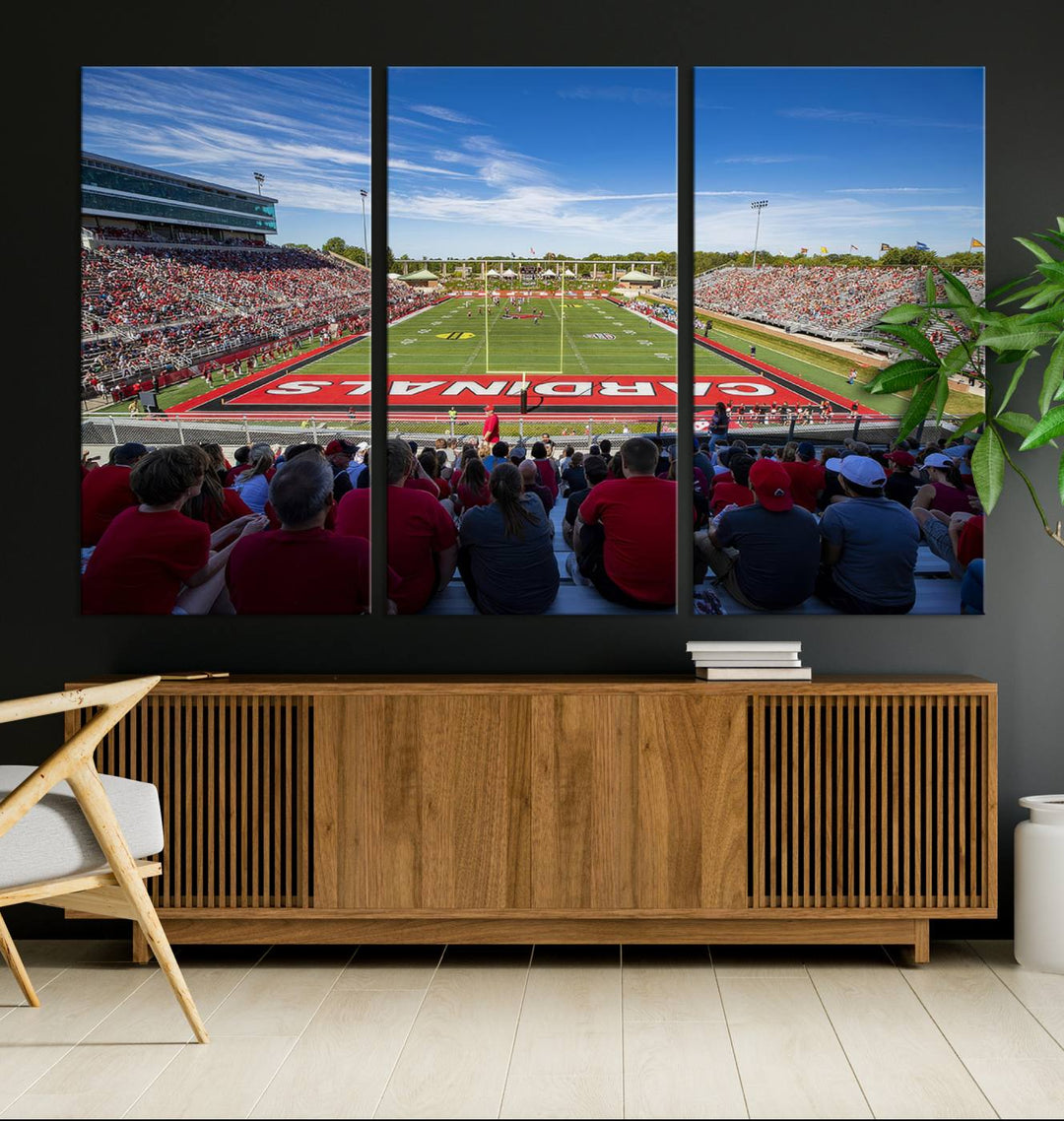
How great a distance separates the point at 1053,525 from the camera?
12.7 ft

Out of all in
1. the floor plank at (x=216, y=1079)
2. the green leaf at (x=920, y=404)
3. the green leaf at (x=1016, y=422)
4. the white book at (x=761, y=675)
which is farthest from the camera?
the green leaf at (x=920, y=404)

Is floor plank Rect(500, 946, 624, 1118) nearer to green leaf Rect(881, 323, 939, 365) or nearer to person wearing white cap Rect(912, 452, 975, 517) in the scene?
person wearing white cap Rect(912, 452, 975, 517)

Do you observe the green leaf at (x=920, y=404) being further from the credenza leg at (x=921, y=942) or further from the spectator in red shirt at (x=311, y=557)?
the spectator in red shirt at (x=311, y=557)

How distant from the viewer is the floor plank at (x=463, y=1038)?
2.65 meters

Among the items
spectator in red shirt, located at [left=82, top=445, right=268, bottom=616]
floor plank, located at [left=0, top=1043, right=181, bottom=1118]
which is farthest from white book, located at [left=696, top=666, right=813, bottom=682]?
floor plank, located at [left=0, top=1043, right=181, bottom=1118]

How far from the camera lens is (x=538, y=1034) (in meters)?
3.03

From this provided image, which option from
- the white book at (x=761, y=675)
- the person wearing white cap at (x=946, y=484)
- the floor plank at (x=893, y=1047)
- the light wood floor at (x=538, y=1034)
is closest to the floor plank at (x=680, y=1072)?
the light wood floor at (x=538, y=1034)

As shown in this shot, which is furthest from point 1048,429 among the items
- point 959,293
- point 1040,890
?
point 1040,890

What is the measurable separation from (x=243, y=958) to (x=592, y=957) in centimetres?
106

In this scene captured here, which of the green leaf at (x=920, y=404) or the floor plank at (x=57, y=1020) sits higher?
the green leaf at (x=920, y=404)

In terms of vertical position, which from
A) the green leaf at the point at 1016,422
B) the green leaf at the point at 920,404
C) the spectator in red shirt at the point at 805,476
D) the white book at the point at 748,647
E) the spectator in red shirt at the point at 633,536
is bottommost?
the white book at the point at 748,647

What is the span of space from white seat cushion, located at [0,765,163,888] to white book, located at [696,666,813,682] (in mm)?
1606

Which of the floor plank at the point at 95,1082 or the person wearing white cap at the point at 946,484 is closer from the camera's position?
the floor plank at the point at 95,1082

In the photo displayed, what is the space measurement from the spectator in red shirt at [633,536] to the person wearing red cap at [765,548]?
0.14 m
